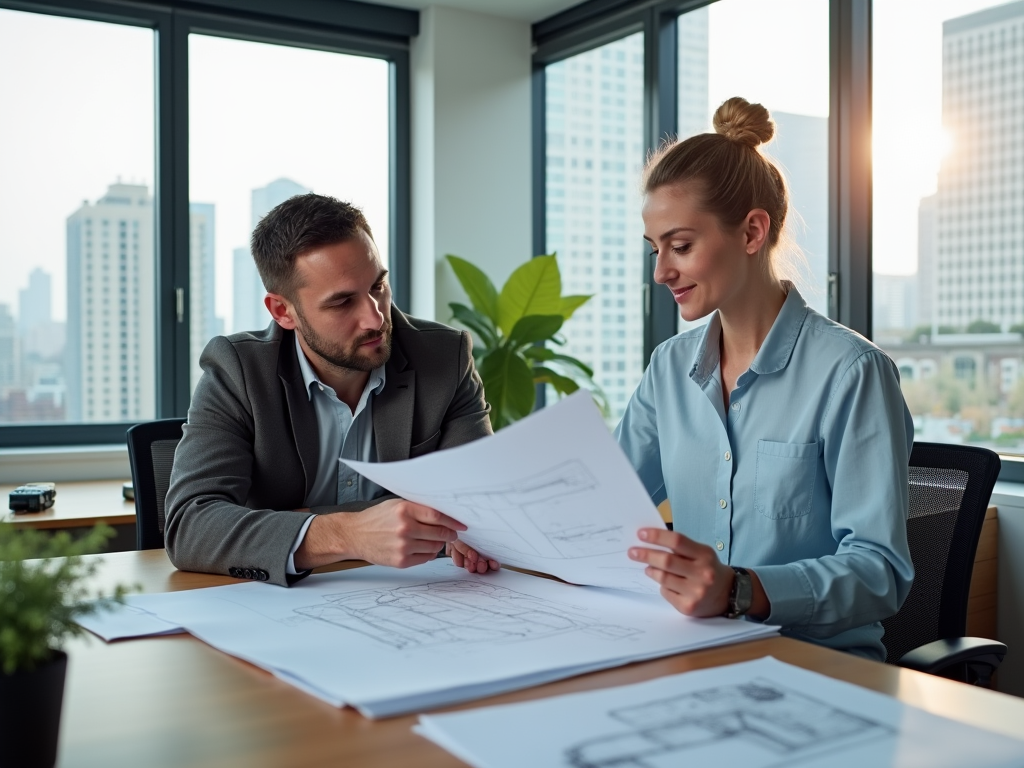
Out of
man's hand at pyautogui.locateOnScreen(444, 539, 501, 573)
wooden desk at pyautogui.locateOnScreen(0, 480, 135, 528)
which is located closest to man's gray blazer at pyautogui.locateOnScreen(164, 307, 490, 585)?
man's hand at pyautogui.locateOnScreen(444, 539, 501, 573)

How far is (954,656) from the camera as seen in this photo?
4.19 feet

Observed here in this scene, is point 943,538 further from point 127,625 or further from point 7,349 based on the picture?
point 7,349

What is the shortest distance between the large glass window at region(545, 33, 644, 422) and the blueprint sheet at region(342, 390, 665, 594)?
9.33ft

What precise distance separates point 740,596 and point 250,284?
3.24m

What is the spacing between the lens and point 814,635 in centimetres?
127

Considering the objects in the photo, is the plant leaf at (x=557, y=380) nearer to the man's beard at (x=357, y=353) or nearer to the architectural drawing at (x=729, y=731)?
the man's beard at (x=357, y=353)

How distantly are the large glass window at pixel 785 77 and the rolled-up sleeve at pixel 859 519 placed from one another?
1637mm

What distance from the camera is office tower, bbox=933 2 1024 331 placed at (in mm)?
2693

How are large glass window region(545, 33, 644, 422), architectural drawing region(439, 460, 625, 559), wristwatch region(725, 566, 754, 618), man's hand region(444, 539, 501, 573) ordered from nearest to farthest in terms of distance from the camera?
architectural drawing region(439, 460, 625, 559), wristwatch region(725, 566, 754, 618), man's hand region(444, 539, 501, 573), large glass window region(545, 33, 644, 422)

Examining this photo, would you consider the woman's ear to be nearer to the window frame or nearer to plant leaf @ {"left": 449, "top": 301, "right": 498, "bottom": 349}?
plant leaf @ {"left": 449, "top": 301, "right": 498, "bottom": 349}

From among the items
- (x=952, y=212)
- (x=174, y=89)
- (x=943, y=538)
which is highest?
(x=174, y=89)

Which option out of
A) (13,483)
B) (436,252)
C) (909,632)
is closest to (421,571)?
(909,632)

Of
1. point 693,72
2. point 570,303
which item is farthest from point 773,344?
point 693,72

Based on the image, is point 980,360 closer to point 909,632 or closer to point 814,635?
point 909,632
